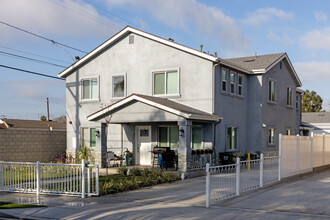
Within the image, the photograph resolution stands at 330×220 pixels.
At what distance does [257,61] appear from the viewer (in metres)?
25.7

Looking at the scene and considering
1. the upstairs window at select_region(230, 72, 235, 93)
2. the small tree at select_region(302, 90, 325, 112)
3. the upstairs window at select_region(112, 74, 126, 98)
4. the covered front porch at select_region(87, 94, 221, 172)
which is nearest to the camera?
the covered front porch at select_region(87, 94, 221, 172)

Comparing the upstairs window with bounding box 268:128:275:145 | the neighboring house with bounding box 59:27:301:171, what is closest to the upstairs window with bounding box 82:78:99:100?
the neighboring house with bounding box 59:27:301:171

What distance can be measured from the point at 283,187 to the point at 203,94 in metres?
7.18

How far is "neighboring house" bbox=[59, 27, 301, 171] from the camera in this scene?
63.3 ft

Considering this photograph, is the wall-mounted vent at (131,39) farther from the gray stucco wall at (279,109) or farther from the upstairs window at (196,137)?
the gray stucco wall at (279,109)

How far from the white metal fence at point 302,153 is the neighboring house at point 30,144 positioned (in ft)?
48.2

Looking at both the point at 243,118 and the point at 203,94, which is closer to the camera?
the point at 203,94

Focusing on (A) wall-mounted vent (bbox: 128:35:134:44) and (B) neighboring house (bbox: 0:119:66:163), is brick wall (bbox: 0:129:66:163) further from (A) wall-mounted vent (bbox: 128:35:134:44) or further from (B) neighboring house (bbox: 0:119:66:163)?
(A) wall-mounted vent (bbox: 128:35:134:44)

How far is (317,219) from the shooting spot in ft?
29.7

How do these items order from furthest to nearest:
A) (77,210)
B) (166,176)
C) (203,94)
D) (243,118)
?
1. (243,118)
2. (203,94)
3. (166,176)
4. (77,210)

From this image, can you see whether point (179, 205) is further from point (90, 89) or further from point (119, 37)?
point (90, 89)

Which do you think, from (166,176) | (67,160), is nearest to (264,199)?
(166,176)

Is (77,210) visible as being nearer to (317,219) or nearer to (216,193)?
(216,193)

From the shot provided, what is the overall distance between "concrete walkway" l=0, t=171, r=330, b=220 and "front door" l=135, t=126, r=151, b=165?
302 inches
